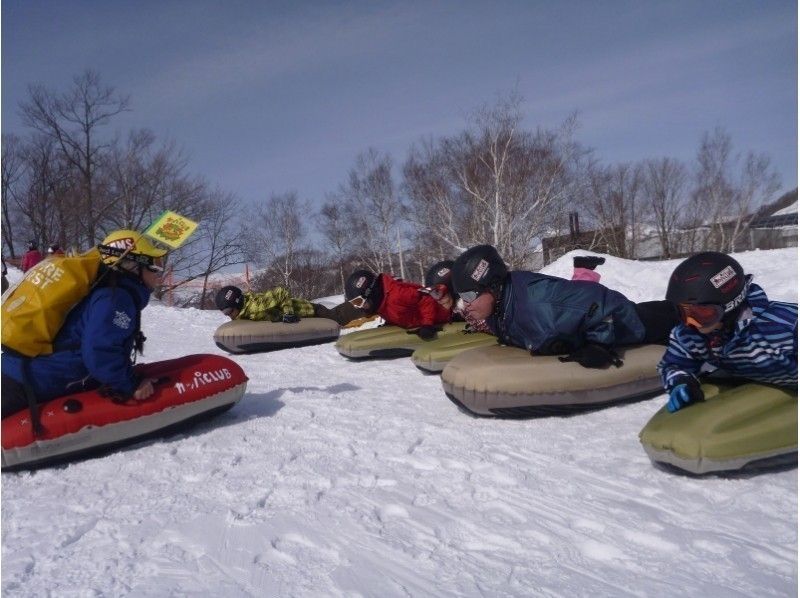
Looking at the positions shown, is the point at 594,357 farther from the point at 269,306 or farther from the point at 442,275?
the point at 269,306

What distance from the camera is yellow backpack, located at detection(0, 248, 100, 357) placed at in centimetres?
344

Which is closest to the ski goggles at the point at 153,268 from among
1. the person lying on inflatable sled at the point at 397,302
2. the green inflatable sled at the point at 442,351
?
the green inflatable sled at the point at 442,351

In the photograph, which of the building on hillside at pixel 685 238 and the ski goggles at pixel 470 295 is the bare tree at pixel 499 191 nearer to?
the building on hillside at pixel 685 238

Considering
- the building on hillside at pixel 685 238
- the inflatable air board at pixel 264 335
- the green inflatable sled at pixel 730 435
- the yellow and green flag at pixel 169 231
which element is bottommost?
the building on hillside at pixel 685 238

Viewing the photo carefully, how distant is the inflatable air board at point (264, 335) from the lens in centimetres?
828

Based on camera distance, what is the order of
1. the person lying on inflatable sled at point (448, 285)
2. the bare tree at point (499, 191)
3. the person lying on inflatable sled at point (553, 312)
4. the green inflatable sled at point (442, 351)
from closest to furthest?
the person lying on inflatable sled at point (553, 312) → the green inflatable sled at point (442, 351) → the person lying on inflatable sled at point (448, 285) → the bare tree at point (499, 191)

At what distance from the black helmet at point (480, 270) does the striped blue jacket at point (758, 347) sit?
154 cm

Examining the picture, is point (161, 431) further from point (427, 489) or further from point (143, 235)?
point (427, 489)

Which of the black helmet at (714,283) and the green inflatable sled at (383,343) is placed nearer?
the black helmet at (714,283)

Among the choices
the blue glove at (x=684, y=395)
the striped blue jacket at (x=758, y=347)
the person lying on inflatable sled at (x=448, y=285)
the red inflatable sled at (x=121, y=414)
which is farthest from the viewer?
the person lying on inflatable sled at (x=448, y=285)

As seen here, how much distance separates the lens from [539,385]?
4.14 metres

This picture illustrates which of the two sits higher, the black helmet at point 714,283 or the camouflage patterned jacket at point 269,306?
the black helmet at point 714,283

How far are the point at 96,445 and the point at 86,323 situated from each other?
2.38ft

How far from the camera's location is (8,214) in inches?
1021
